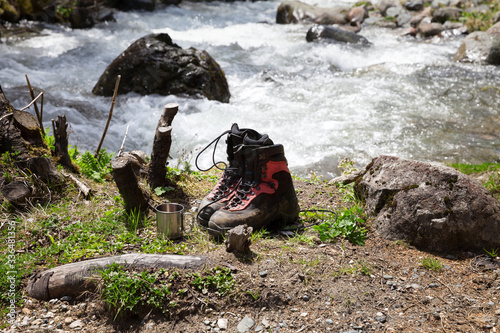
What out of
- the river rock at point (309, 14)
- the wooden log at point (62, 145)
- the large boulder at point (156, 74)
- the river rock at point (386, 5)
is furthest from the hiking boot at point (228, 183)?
the river rock at point (386, 5)

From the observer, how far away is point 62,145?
15.3 ft

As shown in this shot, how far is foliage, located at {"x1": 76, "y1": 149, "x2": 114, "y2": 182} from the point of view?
4.76 meters

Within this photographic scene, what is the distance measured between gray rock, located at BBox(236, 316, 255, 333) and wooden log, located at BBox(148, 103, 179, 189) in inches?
84.1

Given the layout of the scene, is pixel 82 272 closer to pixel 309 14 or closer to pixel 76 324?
pixel 76 324

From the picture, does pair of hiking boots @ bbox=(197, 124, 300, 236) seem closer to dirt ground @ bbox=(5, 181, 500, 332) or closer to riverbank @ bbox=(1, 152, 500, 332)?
riverbank @ bbox=(1, 152, 500, 332)

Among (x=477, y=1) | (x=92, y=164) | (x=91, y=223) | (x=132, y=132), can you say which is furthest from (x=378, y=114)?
(x=477, y=1)

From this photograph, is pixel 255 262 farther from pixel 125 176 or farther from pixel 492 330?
pixel 492 330

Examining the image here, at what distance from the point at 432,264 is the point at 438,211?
0.51m

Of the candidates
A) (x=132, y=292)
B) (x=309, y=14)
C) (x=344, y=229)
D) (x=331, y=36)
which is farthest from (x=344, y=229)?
(x=309, y=14)

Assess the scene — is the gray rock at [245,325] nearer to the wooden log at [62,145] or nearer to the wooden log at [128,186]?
the wooden log at [128,186]

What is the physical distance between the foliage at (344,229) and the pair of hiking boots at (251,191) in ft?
1.14

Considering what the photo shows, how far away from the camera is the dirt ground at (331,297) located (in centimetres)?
284

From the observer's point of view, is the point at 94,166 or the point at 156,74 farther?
the point at 156,74

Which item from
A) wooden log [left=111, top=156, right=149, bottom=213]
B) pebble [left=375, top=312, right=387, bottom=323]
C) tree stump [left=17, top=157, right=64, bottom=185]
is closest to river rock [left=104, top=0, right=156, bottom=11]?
tree stump [left=17, top=157, right=64, bottom=185]
